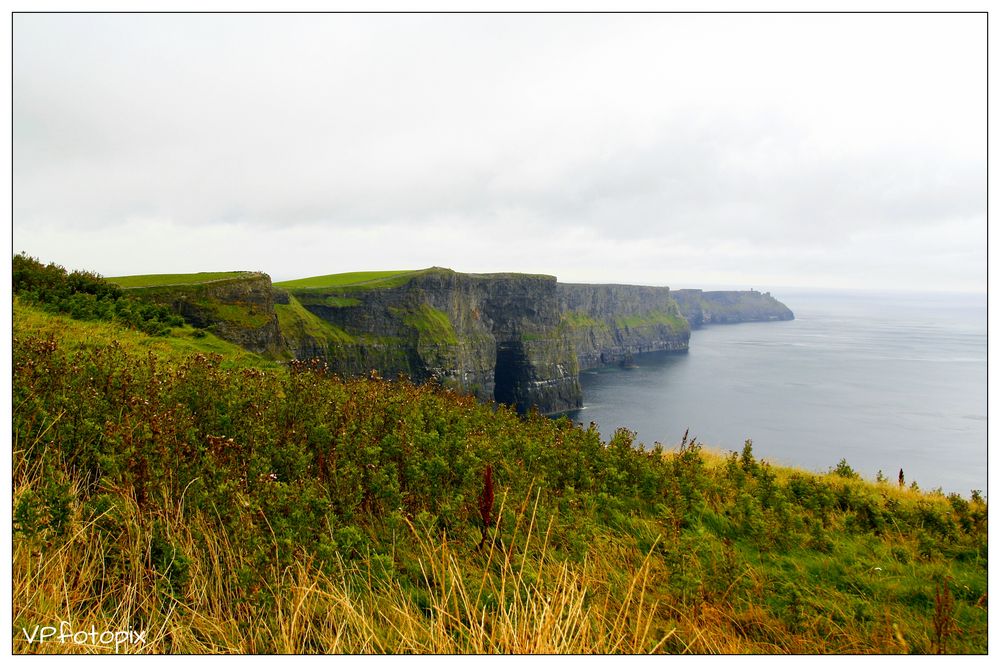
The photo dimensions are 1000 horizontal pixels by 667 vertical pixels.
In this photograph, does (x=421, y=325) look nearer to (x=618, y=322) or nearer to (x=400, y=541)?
(x=400, y=541)

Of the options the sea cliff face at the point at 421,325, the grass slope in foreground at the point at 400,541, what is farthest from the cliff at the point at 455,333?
the grass slope in foreground at the point at 400,541

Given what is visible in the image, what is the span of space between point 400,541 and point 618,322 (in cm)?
17619

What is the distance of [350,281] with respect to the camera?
82000 mm

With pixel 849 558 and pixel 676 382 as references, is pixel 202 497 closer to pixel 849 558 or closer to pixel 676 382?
pixel 849 558

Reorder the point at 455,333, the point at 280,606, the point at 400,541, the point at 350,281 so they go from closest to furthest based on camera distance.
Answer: the point at 280,606
the point at 400,541
the point at 350,281
the point at 455,333

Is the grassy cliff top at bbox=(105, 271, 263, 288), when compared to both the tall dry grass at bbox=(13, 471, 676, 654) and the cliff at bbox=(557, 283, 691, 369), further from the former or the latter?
the cliff at bbox=(557, 283, 691, 369)

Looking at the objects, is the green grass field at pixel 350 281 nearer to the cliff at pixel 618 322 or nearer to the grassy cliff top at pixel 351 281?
the grassy cliff top at pixel 351 281

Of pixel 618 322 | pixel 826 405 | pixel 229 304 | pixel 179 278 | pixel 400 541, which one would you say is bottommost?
pixel 826 405

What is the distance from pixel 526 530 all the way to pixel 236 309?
2944 cm

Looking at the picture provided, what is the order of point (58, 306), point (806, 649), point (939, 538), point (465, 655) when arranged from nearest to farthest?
point (465, 655) < point (806, 649) < point (939, 538) < point (58, 306)

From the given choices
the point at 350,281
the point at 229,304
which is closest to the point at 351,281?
the point at 350,281

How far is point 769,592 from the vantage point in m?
4.67

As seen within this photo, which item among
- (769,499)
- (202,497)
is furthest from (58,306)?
(769,499)

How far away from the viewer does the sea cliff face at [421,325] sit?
30484mm
